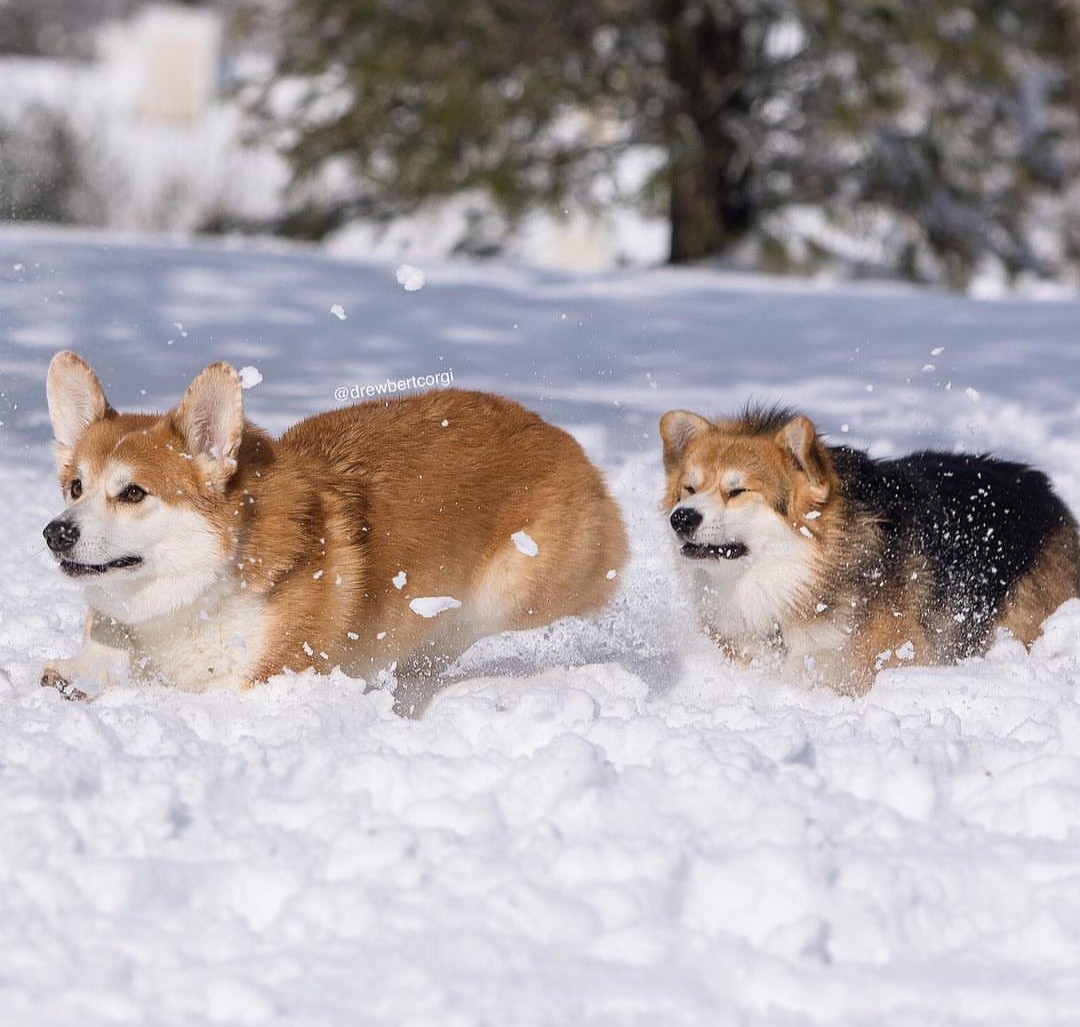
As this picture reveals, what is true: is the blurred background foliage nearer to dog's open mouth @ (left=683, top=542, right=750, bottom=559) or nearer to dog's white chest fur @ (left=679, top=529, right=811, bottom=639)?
dog's white chest fur @ (left=679, top=529, right=811, bottom=639)

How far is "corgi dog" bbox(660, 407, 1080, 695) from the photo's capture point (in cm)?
500

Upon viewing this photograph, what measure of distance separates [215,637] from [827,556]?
191cm

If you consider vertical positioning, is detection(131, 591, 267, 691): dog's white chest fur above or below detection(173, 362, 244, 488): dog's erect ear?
below

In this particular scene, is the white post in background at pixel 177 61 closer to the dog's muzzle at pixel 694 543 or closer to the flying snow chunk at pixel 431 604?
the flying snow chunk at pixel 431 604

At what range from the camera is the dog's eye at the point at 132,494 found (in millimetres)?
4348

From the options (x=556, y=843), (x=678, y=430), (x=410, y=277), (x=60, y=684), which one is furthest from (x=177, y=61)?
(x=556, y=843)

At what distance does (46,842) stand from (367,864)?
669mm

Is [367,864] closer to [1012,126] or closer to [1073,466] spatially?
[1073,466]

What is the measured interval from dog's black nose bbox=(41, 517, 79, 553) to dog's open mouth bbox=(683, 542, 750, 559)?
181cm

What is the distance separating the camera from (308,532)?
460 centimetres

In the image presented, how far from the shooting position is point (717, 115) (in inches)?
695

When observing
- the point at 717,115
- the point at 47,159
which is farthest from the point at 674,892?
the point at 47,159

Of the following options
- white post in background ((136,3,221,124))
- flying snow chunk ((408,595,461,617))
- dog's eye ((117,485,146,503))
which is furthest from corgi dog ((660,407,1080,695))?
white post in background ((136,3,221,124))

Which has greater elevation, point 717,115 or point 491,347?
point 717,115
